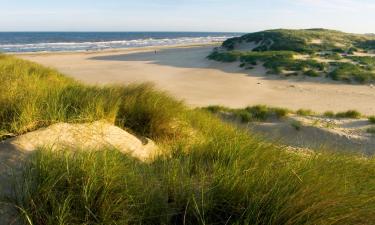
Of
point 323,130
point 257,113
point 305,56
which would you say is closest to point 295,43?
point 305,56

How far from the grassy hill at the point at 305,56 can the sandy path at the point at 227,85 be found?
118 cm

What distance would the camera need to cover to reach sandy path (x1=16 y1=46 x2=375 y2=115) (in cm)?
1738

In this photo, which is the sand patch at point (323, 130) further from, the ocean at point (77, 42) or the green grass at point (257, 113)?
the ocean at point (77, 42)

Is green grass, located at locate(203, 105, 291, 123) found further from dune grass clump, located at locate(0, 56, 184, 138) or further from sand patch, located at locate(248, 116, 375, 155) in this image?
dune grass clump, located at locate(0, 56, 184, 138)

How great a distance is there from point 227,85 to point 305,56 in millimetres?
13849

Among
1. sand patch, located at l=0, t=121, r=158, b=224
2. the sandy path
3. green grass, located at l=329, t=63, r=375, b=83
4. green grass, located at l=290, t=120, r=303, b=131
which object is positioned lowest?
the sandy path

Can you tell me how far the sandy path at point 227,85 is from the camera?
17375 millimetres

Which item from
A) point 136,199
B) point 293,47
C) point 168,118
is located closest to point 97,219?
point 136,199

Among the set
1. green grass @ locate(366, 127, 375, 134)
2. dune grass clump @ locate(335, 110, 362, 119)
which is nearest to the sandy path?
dune grass clump @ locate(335, 110, 362, 119)

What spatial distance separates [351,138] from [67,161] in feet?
30.7

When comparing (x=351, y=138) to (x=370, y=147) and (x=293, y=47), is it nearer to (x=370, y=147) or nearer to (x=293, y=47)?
(x=370, y=147)

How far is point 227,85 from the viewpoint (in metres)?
22.4

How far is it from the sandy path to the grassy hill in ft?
3.87

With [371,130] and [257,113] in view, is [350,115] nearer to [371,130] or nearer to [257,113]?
[371,130]
